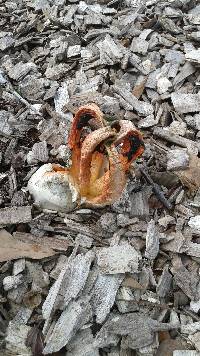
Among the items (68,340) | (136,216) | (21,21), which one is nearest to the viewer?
(68,340)

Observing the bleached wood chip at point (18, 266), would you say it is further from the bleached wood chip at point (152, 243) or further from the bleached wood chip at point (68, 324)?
the bleached wood chip at point (152, 243)

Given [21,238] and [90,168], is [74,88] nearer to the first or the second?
[90,168]

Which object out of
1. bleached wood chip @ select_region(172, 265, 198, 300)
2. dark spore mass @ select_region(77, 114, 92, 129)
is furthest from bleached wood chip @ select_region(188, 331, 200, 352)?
dark spore mass @ select_region(77, 114, 92, 129)

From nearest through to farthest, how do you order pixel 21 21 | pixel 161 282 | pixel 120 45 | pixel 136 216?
pixel 161 282 → pixel 136 216 → pixel 120 45 → pixel 21 21

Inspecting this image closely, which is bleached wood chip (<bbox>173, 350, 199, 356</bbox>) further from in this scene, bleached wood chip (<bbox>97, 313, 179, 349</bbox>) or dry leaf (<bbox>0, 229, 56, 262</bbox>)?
dry leaf (<bbox>0, 229, 56, 262</bbox>)

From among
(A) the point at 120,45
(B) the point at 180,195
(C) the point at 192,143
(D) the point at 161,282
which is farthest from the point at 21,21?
(D) the point at 161,282

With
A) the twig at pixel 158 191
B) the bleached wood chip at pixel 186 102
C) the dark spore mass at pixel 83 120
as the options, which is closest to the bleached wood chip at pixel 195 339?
the twig at pixel 158 191
